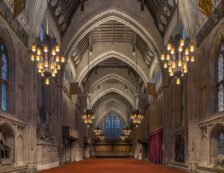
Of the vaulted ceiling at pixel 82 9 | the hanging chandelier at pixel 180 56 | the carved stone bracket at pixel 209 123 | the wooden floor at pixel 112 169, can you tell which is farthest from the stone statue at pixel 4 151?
the vaulted ceiling at pixel 82 9

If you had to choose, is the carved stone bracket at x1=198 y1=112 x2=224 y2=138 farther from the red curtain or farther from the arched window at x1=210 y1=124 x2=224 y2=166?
the red curtain

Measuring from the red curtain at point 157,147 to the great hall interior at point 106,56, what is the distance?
0.32 ft

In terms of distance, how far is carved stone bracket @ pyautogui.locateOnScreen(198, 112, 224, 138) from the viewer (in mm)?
15819

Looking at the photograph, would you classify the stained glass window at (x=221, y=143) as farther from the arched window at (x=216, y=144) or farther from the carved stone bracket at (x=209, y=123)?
the carved stone bracket at (x=209, y=123)

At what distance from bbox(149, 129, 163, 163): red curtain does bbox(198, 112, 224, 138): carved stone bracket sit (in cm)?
1239

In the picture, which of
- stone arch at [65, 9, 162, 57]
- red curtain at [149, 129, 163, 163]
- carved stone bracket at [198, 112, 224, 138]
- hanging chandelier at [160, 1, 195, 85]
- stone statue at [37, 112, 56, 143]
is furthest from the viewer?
red curtain at [149, 129, 163, 163]

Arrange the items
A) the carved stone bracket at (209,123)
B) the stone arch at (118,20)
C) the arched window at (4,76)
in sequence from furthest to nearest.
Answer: the stone arch at (118,20), the arched window at (4,76), the carved stone bracket at (209,123)

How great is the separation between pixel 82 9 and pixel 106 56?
11.6 metres

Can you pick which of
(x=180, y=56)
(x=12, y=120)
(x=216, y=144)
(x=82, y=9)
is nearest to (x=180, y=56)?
(x=180, y=56)

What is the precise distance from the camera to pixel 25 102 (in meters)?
20.0

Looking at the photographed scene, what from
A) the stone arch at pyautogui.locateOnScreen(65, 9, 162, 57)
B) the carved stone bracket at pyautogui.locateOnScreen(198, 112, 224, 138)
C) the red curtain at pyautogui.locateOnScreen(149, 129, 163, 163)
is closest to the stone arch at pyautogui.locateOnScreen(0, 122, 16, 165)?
the carved stone bracket at pyautogui.locateOnScreen(198, 112, 224, 138)

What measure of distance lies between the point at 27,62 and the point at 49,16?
19.1ft

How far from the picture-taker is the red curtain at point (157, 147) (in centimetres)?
3192

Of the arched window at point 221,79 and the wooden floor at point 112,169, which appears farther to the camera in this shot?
the wooden floor at point 112,169
